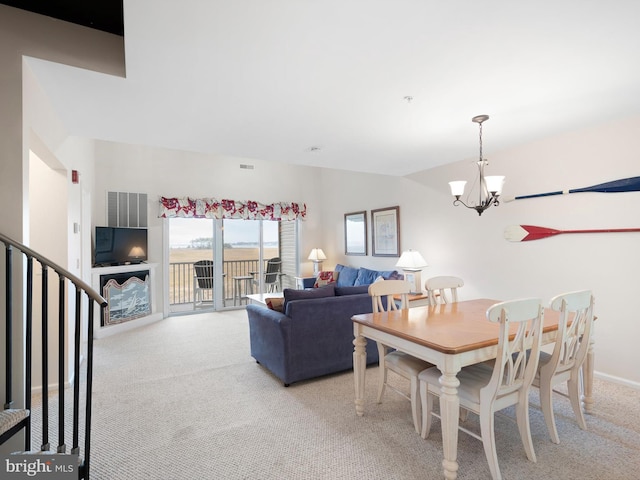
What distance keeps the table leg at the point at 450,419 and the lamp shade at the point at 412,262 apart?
2.76 m

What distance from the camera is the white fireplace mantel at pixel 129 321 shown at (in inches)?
186

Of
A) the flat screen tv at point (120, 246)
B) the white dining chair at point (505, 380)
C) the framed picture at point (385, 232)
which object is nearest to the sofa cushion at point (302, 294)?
the white dining chair at point (505, 380)

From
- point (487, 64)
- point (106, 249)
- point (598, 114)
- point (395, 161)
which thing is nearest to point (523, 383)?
point (487, 64)

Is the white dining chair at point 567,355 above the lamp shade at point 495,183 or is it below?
below

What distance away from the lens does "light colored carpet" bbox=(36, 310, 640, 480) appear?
6.18 ft

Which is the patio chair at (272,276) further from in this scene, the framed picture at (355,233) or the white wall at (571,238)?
the white wall at (571,238)

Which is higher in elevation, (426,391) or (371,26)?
(371,26)

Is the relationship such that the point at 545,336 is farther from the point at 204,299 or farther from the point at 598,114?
the point at 204,299

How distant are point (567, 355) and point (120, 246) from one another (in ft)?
18.6

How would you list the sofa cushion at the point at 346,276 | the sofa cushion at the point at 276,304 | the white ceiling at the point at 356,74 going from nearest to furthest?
the white ceiling at the point at 356,74
the sofa cushion at the point at 276,304
the sofa cushion at the point at 346,276

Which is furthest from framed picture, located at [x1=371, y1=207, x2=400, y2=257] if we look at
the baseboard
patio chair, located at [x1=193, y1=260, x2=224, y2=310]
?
patio chair, located at [x1=193, y1=260, x2=224, y2=310]

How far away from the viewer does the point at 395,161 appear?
4266mm

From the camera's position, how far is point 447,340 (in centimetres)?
188

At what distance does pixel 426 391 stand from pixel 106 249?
16.2 ft
